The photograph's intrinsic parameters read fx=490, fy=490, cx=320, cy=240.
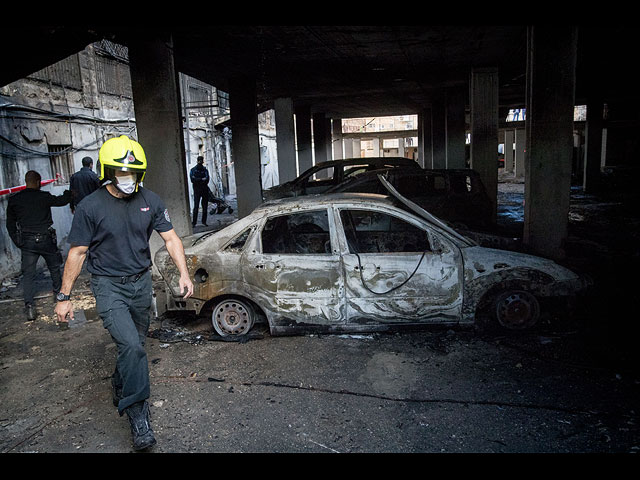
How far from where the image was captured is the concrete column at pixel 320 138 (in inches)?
1015

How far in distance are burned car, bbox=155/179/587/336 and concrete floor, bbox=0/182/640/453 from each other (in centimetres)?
25

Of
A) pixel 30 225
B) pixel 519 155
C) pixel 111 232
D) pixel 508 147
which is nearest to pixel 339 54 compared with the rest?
pixel 30 225

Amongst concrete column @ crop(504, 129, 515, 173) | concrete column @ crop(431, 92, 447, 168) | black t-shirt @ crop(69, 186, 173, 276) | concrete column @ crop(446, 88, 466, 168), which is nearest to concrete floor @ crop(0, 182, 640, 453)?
black t-shirt @ crop(69, 186, 173, 276)

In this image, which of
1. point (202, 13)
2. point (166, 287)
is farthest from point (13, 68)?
point (166, 287)

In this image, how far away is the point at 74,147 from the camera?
41.9 feet

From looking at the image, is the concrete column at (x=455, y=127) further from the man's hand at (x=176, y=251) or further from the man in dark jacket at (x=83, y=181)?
the man's hand at (x=176, y=251)

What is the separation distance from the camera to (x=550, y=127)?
738 cm

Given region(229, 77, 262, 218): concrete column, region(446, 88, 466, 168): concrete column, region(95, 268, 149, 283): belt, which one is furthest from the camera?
region(446, 88, 466, 168): concrete column

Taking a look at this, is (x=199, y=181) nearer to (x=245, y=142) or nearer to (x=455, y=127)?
(x=245, y=142)

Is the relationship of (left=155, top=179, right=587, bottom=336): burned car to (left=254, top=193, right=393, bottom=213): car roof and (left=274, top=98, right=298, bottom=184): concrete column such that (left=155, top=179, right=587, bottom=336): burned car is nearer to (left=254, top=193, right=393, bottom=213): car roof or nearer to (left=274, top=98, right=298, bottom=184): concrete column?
(left=254, top=193, right=393, bottom=213): car roof

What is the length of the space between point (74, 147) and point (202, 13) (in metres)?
10.3

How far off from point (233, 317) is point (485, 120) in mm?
10613

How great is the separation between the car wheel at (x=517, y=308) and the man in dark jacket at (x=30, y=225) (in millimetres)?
5823

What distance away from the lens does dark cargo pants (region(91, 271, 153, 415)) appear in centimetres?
324
